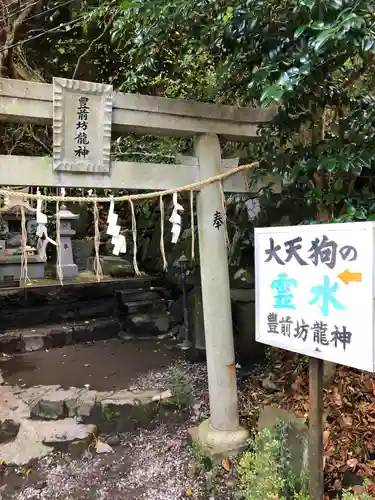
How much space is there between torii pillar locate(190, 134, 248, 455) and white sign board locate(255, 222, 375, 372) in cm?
101

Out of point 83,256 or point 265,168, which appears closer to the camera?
point 265,168

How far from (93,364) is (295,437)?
392 centimetres

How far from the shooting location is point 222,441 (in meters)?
3.38

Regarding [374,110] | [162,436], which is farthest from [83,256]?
[374,110]

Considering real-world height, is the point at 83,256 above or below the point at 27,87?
below

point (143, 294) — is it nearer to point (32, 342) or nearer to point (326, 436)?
point (32, 342)

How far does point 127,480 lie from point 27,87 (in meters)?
3.25

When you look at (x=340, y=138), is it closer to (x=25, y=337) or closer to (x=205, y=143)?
(x=205, y=143)

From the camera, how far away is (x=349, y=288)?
1.91m

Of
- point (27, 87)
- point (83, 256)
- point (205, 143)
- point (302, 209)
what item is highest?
point (27, 87)

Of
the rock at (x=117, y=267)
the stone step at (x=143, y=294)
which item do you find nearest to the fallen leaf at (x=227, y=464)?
the stone step at (x=143, y=294)

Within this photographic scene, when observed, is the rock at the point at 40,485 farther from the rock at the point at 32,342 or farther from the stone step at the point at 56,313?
the stone step at the point at 56,313

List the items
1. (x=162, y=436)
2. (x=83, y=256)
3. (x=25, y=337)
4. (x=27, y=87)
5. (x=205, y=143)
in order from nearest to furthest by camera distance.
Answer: (x=27, y=87) < (x=205, y=143) < (x=162, y=436) < (x=25, y=337) < (x=83, y=256)

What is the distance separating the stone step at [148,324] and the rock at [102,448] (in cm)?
358
